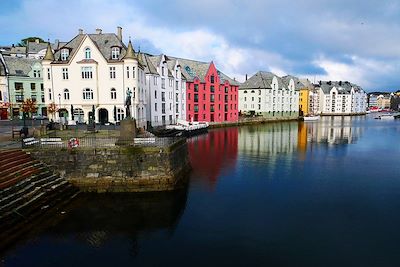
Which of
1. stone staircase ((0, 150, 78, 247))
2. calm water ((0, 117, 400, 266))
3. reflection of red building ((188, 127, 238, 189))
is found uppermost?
stone staircase ((0, 150, 78, 247))

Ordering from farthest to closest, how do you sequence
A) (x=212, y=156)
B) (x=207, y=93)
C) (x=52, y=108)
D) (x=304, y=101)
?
(x=304, y=101) < (x=207, y=93) < (x=52, y=108) < (x=212, y=156)

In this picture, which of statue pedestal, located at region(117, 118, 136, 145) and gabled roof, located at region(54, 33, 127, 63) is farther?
gabled roof, located at region(54, 33, 127, 63)

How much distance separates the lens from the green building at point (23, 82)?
210 feet

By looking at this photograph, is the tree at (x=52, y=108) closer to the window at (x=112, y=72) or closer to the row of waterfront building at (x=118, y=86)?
the row of waterfront building at (x=118, y=86)

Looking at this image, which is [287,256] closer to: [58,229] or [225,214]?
[225,214]

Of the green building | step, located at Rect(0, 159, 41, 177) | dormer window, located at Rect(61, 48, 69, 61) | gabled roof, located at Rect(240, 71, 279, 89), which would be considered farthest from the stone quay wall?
gabled roof, located at Rect(240, 71, 279, 89)

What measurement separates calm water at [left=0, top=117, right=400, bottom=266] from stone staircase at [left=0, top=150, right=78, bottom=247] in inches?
48.1

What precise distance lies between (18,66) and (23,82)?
3777mm

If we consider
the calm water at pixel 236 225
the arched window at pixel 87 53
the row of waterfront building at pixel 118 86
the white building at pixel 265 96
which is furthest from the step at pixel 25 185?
the white building at pixel 265 96

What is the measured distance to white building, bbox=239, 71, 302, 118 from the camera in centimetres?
10888

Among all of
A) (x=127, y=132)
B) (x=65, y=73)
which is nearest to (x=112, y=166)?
(x=127, y=132)

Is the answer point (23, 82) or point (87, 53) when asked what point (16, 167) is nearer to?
point (87, 53)

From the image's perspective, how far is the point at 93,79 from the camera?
154ft

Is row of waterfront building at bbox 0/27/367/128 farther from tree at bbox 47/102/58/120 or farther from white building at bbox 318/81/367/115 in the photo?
white building at bbox 318/81/367/115
